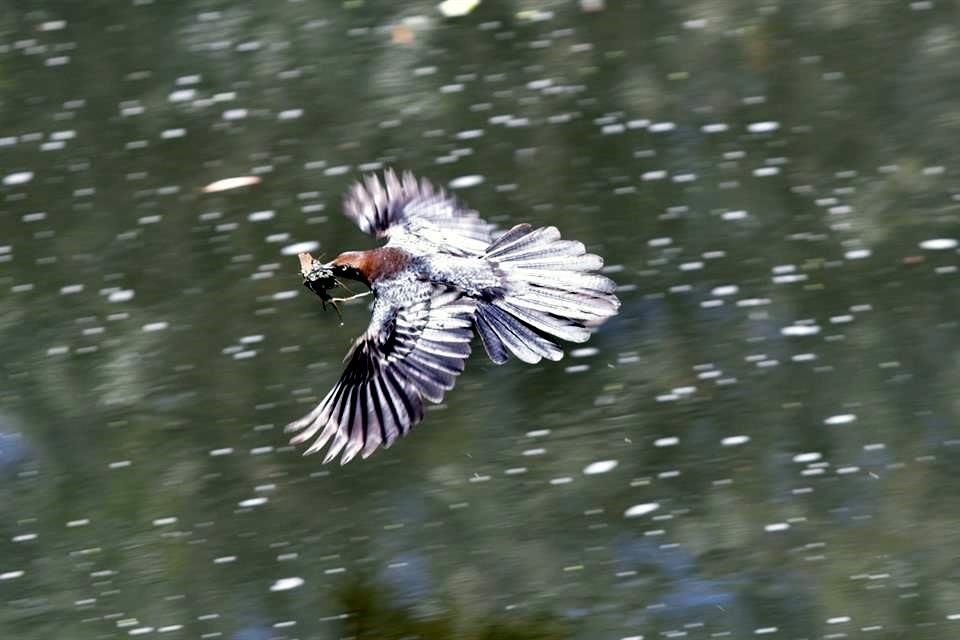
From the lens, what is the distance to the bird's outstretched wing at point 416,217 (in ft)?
14.7

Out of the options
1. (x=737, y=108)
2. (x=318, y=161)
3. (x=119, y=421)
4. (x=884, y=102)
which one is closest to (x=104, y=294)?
(x=119, y=421)

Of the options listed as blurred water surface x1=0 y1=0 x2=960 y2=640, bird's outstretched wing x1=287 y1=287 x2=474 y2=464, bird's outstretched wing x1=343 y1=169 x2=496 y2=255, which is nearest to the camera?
bird's outstretched wing x1=287 y1=287 x2=474 y2=464

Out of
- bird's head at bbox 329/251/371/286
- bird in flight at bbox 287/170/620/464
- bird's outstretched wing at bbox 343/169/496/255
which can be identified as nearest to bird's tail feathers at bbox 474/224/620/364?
bird in flight at bbox 287/170/620/464

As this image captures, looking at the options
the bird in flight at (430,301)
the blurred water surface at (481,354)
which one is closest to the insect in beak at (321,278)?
the bird in flight at (430,301)

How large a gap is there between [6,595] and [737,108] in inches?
121

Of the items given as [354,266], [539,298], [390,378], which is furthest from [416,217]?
[390,378]

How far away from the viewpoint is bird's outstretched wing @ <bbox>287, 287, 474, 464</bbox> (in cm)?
400

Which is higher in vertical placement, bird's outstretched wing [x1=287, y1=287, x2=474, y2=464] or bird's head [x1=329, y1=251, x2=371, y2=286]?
bird's head [x1=329, y1=251, x2=371, y2=286]

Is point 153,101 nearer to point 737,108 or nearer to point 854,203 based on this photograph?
point 737,108

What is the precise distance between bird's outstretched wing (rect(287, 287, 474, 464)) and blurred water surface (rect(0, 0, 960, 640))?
0.44m

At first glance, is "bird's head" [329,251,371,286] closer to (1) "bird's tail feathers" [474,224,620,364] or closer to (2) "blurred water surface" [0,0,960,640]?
(1) "bird's tail feathers" [474,224,620,364]

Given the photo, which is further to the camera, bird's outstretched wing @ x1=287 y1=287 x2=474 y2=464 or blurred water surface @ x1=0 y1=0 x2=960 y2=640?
blurred water surface @ x1=0 y1=0 x2=960 y2=640

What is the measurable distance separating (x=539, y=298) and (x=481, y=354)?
412 mm

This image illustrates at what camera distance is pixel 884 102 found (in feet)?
17.6
